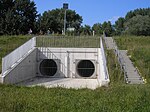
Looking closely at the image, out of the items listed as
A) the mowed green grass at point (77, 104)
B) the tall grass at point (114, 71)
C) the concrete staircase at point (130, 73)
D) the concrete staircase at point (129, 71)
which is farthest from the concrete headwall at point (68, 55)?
the mowed green grass at point (77, 104)

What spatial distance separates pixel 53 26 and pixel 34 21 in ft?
14.9

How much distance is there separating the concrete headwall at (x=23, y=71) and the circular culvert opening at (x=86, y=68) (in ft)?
15.8

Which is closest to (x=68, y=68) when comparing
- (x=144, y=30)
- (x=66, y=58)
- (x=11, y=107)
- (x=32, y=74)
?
(x=66, y=58)

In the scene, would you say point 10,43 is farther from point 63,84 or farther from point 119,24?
point 119,24

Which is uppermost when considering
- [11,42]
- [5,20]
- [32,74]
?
[5,20]

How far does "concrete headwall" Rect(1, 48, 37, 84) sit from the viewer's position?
2400 cm

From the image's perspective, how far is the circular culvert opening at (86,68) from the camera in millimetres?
33094

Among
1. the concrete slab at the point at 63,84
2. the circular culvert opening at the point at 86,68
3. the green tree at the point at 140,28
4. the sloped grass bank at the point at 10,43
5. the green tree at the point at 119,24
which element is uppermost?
the green tree at the point at 119,24

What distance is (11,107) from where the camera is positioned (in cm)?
1123

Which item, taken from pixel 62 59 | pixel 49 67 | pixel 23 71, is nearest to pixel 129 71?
pixel 23 71

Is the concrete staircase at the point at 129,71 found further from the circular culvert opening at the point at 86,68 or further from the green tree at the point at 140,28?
the green tree at the point at 140,28

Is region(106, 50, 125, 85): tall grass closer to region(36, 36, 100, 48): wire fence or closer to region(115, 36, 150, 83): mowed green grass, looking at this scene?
region(115, 36, 150, 83): mowed green grass

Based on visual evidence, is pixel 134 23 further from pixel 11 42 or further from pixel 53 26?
pixel 11 42

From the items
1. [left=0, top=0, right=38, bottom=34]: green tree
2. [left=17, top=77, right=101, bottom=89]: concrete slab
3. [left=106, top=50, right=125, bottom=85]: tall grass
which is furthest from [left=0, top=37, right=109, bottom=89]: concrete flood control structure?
[left=0, top=0, right=38, bottom=34]: green tree
